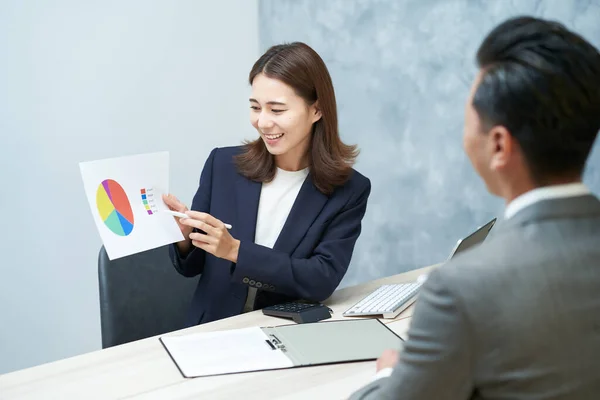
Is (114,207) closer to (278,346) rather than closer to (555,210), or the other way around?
(278,346)

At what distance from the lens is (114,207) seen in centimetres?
166

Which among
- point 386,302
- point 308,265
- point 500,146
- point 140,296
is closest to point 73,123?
point 140,296

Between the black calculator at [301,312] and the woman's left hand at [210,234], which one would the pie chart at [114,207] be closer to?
the woman's left hand at [210,234]

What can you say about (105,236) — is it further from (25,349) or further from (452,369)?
(25,349)

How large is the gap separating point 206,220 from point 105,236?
281mm

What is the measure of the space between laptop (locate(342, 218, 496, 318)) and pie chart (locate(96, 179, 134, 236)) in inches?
25.4

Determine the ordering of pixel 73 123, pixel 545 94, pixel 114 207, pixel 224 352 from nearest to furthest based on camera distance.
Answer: pixel 545 94 → pixel 224 352 → pixel 114 207 → pixel 73 123

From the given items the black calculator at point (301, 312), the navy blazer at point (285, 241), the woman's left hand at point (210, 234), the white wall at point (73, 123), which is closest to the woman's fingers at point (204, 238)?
the woman's left hand at point (210, 234)

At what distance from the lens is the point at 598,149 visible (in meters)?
2.24

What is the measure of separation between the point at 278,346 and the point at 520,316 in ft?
2.86

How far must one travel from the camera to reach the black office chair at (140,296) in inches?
76.6

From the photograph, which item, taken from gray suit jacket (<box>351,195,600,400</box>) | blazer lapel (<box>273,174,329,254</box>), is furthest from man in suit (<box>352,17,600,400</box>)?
blazer lapel (<box>273,174,329,254</box>)

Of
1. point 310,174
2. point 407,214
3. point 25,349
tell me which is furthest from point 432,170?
point 25,349

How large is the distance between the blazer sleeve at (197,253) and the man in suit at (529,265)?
47.4 inches
